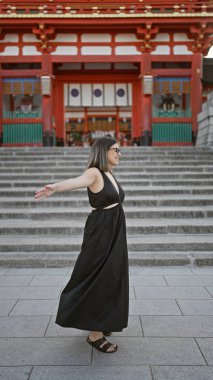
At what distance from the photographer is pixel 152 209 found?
729 centimetres

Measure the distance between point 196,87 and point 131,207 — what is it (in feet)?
26.2

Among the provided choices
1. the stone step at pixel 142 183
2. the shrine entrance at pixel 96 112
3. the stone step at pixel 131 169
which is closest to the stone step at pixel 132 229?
the stone step at pixel 142 183


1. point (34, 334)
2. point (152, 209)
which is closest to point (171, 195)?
point (152, 209)

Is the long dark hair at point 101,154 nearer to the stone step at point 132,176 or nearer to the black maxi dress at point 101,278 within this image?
the black maxi dress at point 101,278

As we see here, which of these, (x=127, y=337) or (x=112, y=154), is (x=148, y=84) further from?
(x=127, y=337)

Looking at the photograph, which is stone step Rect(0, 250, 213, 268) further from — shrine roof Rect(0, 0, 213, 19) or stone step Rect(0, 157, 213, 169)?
shrine roof Rect(0, 0, 213, 19)

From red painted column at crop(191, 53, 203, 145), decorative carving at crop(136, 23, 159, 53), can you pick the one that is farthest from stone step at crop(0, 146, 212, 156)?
decorative carving at crop(136, 23, 159, 53)

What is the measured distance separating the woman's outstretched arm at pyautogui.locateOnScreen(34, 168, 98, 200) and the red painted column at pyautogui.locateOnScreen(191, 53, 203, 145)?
11437 millimetres

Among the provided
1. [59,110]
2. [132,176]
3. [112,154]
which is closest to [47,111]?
[59,110]

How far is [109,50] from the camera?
1391cm

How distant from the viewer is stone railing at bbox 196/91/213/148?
11719mm

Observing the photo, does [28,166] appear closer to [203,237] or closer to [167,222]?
[167,222]

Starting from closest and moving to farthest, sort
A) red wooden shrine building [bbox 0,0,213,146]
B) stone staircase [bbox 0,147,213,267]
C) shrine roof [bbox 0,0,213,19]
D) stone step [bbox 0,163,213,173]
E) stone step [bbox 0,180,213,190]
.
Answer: stone staircase [bbox 0,147,213,267] < stone step [bbox 0,180,213,190] < stone step [bbox 0,163,213,173] < shrine roof [bbox 0,0,213,19] < red wooden shrine building [bbox 0,0,213,146]

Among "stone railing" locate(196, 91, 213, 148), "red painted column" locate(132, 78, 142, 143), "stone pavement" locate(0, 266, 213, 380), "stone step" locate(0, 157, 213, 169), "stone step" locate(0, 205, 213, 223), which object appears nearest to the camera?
"stone pavement" locate(0, 266, 213, 380)
